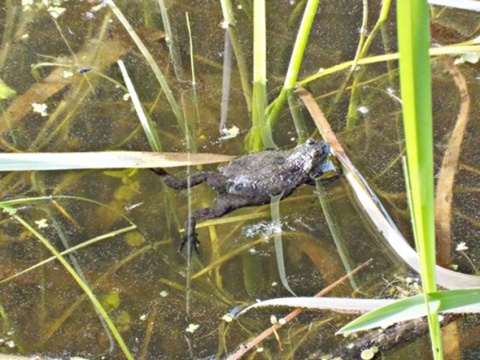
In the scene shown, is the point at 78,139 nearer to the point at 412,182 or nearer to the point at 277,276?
the point at 277,276

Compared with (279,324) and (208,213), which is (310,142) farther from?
(279,324)

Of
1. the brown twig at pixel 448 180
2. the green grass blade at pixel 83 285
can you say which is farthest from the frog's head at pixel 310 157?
the green grass blade at pixel 83 285

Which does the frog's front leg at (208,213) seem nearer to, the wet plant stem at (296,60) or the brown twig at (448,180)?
the wet plant stem at (296,60)

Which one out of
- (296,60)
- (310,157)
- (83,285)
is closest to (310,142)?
(310,157)

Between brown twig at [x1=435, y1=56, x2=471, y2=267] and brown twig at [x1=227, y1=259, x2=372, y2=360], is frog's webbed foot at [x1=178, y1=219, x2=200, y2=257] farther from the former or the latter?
brown twig at [x1=435, y1=56, x2=471, y2=267]

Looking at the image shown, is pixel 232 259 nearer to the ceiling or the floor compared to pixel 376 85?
nearer to the floor

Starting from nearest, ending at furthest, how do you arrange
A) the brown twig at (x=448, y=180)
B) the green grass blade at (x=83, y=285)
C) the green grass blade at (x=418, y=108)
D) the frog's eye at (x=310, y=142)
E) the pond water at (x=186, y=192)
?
1. the green grass blade at (x=418, y=108)
2. the green grass blade at (x=83, y=285)
3. the pond water at (x=186, y=192)
4. the brown twig at (x=448, y=180)
5. the frog's eye at (x=310, y=142)

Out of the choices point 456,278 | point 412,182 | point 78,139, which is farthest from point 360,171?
point 412,182
